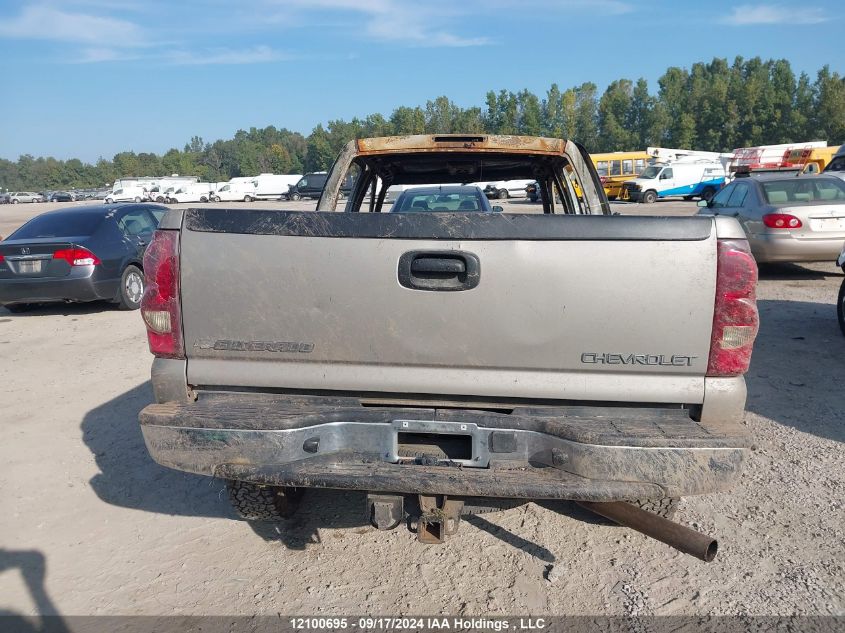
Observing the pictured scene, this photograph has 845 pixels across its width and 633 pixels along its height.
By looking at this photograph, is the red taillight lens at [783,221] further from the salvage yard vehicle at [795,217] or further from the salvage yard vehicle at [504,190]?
the salvage yard vehicle at [504,190]

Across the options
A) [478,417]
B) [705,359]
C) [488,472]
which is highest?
[705,359]

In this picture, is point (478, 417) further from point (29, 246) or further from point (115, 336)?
point (29, 246)

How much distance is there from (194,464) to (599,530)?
2202 mm

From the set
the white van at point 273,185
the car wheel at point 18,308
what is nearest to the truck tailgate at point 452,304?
the car wheel at point 18,308

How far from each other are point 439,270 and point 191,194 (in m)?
69.9

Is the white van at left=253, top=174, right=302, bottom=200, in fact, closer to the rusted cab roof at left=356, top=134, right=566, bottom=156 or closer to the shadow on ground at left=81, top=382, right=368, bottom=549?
the shadow on ground at left=81, top=382, right=368, bottom=549

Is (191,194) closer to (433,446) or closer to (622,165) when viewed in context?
(622,165)

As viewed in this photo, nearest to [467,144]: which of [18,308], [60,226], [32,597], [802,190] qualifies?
[32,597]

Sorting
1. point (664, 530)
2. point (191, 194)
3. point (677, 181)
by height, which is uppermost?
point (664, 530)

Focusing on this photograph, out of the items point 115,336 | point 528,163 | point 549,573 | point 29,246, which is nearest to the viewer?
point 549,573

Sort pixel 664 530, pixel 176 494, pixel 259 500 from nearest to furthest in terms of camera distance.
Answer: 1. pixel 664 530
2. pixel 259 500
3. pixel 176 494

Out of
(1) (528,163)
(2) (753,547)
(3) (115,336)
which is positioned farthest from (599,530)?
(3) (115,336)

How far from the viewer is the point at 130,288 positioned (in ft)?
33.2

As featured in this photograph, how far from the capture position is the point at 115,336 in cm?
841
